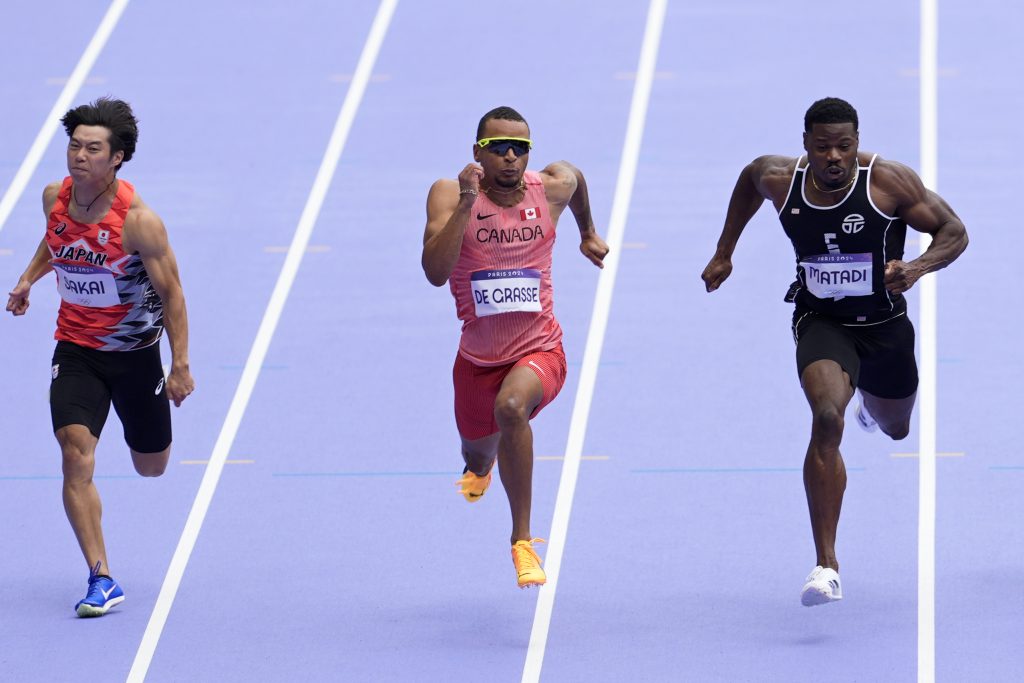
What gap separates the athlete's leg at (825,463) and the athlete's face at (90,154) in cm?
265

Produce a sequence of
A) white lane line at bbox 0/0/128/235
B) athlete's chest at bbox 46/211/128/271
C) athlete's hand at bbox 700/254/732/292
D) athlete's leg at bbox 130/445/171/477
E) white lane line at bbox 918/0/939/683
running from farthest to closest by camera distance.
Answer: white lane line at bbox 0/0/128/235 < athlete's leg at bbox 130/445/171/477 < athlete's hand at bbox 700/254/732/292 < white lane line at bbox 918/0/939/683 < athlete's chest at bbox 46/211/128/271

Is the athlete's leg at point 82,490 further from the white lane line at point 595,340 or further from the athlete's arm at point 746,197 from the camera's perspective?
the athlete's arm at point 746,197

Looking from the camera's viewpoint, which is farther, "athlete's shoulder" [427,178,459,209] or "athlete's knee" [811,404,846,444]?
"athlete's shoulder" [427,178,459,209]

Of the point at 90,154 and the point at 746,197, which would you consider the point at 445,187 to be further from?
the point at 90,154

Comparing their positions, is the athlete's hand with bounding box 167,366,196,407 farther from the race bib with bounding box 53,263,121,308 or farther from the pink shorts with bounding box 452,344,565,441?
the pink shorts with bounding box 452,344,565,441

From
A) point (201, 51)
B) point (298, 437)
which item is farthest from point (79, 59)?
point (298, 437)

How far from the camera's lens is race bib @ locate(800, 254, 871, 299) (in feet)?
21.7

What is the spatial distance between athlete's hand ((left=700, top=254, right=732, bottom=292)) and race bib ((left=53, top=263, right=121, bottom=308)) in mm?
2194

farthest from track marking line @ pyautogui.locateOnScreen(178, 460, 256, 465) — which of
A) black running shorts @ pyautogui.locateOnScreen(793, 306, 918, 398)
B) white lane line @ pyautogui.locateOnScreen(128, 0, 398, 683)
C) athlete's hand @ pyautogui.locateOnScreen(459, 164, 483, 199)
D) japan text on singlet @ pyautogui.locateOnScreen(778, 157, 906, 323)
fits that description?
japan text on singlet @ pyautogui.locateOnScreen(778, 157, 906, 323)

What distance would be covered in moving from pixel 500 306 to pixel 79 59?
20.4 feet

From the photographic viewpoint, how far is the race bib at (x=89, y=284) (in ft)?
22.2

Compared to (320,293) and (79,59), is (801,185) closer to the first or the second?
(320,293)

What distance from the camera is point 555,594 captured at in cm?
719

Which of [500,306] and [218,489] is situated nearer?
[500,306]
